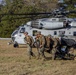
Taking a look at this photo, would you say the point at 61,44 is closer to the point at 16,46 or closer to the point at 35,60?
the point at 35,60

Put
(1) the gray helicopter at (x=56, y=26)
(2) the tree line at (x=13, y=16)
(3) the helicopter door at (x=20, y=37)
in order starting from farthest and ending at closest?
(2) the tree line at (x=13, y=16) < (3) the helicopter door at (x=20, y=37) < (1) the gray helicopter at (x=56, y=26)

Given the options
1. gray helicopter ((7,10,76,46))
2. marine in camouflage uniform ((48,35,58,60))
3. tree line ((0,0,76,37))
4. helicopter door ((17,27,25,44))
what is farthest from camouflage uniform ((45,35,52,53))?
tree line ((0,0,76,37))

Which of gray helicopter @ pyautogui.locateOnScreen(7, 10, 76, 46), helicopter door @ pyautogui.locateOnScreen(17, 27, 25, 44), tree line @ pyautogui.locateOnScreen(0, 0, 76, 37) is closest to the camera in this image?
gray helicopter @ pyautogui.locateOnScreen(7, 10, 76, 46)

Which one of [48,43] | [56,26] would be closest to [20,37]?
[56,26]

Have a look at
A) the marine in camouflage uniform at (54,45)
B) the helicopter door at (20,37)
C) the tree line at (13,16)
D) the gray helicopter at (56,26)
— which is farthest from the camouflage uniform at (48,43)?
the tree line at (13,16)

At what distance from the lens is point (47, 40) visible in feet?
49.2

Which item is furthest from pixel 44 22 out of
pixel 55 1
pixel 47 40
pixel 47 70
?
pixel 55 1

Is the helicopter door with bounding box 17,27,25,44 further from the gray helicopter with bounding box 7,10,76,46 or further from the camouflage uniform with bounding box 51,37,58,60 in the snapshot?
the camouflage uniform with bounding box 51,37,58,60

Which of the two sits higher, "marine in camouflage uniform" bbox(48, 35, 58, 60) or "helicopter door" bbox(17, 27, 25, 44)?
"marine in camouflage uniform" bbox(48, 35, 58, 60)

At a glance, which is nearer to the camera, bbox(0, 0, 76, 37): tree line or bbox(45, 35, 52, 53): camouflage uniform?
bbox(45, 35, 52, 53): camouflage uniform

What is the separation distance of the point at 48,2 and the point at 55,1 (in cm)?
252

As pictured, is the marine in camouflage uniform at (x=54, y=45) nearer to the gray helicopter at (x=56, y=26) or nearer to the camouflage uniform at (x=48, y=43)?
the camouflage uniform at (x=48, y=43)

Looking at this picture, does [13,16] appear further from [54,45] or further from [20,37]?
[54,45]

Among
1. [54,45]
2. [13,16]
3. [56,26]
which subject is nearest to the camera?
[54,45]
